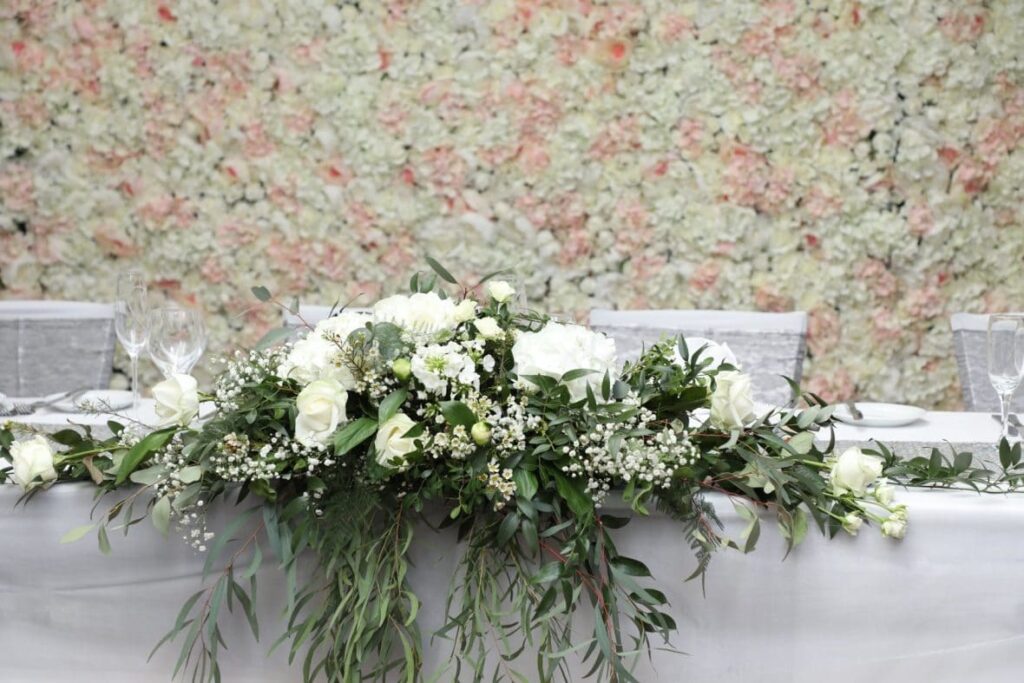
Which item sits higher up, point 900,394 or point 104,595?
point 104,595

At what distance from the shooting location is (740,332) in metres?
2.32

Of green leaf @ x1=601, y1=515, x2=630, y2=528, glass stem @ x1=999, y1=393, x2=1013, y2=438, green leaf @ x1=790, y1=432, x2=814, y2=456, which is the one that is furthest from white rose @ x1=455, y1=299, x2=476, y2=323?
glass stem @ x1=999, y1=393, x2=1013, y2=438

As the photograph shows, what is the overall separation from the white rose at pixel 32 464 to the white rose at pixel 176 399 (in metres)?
0.13

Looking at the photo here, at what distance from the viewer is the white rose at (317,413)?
2.76 feet

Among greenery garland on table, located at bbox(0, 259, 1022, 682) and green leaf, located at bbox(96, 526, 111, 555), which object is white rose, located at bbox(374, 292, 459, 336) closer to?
greenery garland on table, located at bbox(0, 259, 1022, 682)

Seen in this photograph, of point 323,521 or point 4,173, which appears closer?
point 323,521

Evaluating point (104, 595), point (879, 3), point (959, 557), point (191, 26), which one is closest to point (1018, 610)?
point (959, 557)

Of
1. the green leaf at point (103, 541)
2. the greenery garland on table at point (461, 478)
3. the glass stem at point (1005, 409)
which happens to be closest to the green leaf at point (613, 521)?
the greenery garland on table at point (461, 478)

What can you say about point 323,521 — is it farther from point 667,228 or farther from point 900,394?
point 900,394

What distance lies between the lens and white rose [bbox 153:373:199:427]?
91 centimetres

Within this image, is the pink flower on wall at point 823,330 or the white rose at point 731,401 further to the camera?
the pink flower on wall at point 823,330

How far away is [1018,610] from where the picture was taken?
0.89 meters

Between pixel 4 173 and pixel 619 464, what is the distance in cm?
306

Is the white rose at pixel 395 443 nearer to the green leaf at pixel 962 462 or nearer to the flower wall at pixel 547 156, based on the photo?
the green leaf at pixel 962 462
